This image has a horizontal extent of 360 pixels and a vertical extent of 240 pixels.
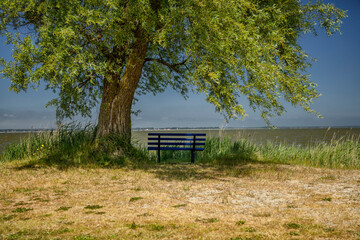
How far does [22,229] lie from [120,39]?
22.3 feet

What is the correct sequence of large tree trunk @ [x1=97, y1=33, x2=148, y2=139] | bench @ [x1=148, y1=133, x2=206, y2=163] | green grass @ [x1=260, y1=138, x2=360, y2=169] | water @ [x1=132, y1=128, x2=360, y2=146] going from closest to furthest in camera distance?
large tree trunk @ [x1=97, y1=33, x2=148, y2=139], green grass @ [x1=260, y1=138, x2=360, y2=169], bench @ [x1=148, y1=133, x2=206, y2=163], water @ [x1=132, y1=128, x2=360, y2=146]

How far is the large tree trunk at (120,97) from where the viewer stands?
11945 mm

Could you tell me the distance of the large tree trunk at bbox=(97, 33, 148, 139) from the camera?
11945 millimetres

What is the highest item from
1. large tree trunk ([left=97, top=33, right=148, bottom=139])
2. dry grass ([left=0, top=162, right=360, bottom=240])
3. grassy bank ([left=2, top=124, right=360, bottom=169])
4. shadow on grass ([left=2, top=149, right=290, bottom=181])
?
large tree trunk ([left=97, top=33, right=148, bottom=139])

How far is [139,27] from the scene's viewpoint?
38.2 ft

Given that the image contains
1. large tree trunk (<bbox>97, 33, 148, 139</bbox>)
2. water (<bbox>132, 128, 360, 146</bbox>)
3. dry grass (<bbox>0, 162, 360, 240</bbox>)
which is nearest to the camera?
dry grass (<bbox>0, 162, 360, 240</bbox>)

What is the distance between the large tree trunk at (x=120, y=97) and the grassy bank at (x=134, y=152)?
1.46 feet

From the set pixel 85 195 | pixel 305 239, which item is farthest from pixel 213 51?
pixel 305 239

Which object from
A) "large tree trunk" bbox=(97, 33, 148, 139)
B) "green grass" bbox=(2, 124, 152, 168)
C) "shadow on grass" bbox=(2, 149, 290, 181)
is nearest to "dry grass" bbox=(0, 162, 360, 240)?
"shadow on grass" bbox=(2, 149, 290, 181)

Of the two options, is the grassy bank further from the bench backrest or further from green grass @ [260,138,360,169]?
the bench backrest

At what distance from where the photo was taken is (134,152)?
494 inches

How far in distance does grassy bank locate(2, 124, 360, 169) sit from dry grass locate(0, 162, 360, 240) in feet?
3.60

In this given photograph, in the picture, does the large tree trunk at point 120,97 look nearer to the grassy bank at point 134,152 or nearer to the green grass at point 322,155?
the grassy bank at point 134,152

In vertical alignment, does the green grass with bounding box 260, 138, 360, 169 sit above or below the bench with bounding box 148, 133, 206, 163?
below
